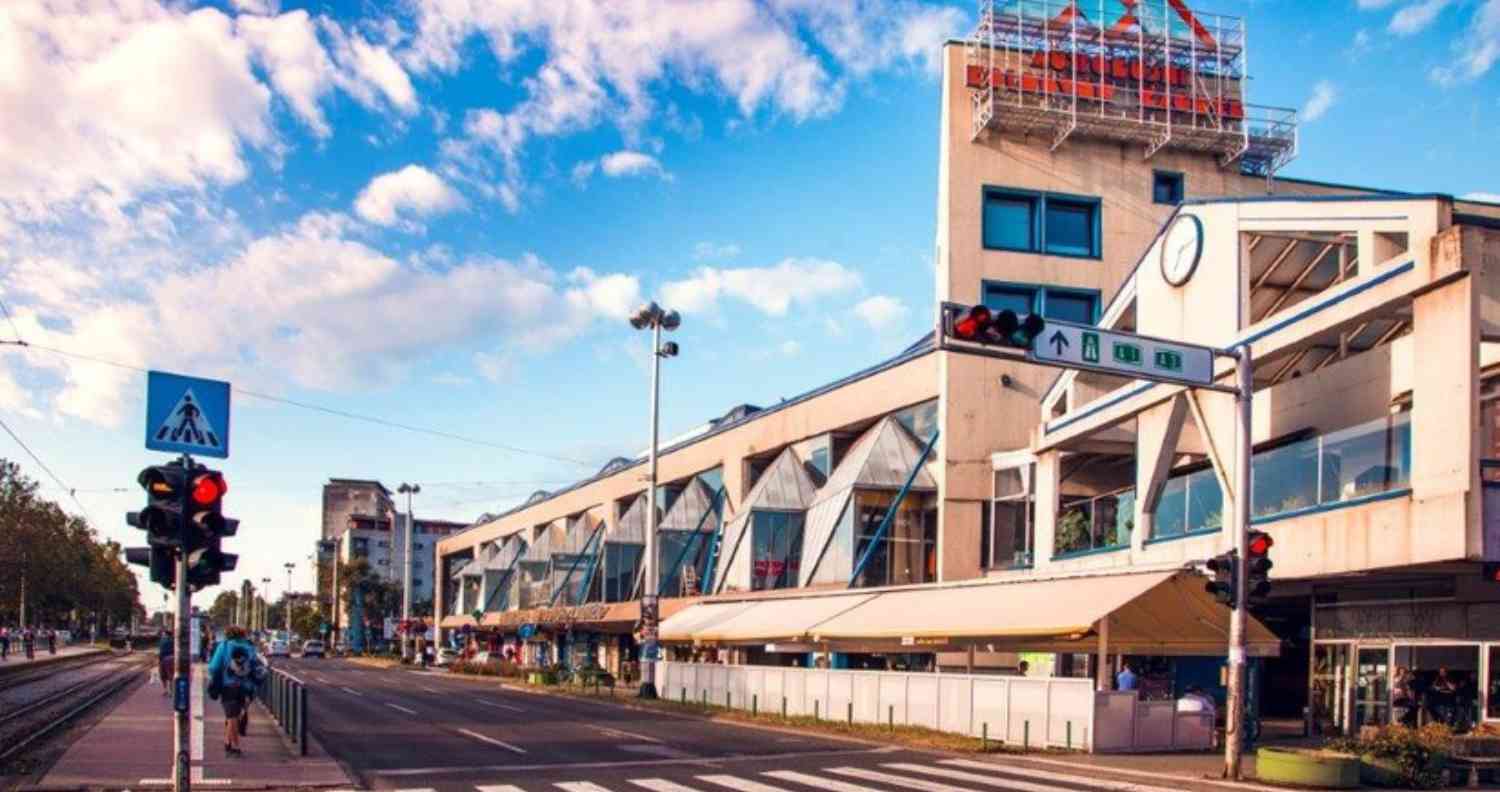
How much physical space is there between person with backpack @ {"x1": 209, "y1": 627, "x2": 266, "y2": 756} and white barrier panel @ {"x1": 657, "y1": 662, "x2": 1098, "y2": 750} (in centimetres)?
1329

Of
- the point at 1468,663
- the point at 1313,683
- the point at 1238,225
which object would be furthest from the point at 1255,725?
the point at 1238,225

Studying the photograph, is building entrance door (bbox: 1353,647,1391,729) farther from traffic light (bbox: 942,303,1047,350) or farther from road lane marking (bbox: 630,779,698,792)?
road lane marking (bbox: 630,779,698,792)

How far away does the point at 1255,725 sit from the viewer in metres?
28.6

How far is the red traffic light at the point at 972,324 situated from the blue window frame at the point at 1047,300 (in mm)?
29715

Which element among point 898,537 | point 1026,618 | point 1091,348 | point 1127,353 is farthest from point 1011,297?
point 1091,348

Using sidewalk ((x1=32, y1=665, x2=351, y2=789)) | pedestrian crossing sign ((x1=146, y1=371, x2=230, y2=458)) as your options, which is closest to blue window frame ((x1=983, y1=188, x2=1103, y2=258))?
sidewalk ((x1=32, y1=665, x2=351, y2=789))

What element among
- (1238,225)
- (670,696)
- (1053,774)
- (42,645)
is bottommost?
(42,645)

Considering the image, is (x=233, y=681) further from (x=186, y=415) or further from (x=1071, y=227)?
(x=1071, y=227)

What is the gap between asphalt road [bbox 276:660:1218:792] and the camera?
1898cm

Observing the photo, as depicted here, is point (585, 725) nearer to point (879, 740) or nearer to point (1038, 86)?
point (879, 740)

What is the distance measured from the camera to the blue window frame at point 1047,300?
4603 cm

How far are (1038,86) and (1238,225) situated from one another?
19048 millimetres

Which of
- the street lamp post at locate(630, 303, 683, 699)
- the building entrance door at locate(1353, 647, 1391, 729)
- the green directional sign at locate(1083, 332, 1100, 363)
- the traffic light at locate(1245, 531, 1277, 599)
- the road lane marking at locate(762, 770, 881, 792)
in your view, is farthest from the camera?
A: the street lamp post at locate(630, 303, 683, 699)

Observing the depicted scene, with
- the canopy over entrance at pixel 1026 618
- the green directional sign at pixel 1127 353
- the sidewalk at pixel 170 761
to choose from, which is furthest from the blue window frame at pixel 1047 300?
the sidewalk at pixel 170 761
